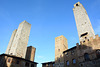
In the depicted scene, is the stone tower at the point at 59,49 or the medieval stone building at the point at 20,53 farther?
the stone tower at the point at 59,49

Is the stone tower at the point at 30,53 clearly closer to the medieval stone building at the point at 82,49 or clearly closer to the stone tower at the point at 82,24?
the medieval stone building at the point at 82,49

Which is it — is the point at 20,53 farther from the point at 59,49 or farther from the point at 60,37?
the point at 60,37

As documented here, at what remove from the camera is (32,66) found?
2992 centimetres

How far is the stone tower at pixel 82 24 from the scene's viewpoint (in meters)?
24.8

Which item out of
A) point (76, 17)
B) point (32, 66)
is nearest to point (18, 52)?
point (32, 66)

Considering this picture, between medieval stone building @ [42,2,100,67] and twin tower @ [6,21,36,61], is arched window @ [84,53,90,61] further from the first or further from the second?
twin tower @ [6,21,36,61]

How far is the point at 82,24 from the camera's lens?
92.1ft

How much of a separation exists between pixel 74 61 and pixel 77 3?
23.3 meters

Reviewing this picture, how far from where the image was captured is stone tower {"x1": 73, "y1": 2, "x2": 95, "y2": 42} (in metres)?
24.8

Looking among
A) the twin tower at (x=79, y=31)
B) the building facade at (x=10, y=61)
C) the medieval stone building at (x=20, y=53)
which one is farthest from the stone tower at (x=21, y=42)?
the twin tower at (x=79, y=31)

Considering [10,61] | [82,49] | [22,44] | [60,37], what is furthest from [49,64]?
[82,49]

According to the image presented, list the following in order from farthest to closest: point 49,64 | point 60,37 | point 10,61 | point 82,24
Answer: point 60,37, point 49,64, point 82,24, point 10,61

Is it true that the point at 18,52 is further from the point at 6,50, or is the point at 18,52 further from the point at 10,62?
the point at 6,50

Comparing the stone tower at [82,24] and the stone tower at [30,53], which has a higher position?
the stone tower at [82,24]
